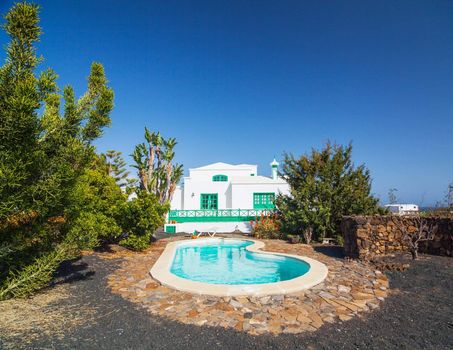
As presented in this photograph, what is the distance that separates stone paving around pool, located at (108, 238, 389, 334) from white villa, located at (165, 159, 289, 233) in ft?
38.5

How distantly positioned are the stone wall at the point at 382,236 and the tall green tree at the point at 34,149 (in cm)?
859

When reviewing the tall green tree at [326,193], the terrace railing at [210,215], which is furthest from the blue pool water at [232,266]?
the terrace railing at [210,215]

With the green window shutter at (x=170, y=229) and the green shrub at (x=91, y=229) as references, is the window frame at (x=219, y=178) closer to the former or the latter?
the green window shutter at (x=170, y=229)

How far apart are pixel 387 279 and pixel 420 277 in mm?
880

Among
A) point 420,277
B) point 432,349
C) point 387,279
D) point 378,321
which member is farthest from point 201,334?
point 420,277

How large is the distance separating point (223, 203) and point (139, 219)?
522 inches

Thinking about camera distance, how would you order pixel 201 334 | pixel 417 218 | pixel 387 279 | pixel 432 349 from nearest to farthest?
1. pixel 432 349
2. pixel 201 334
3. pixel 387 279
4. pixel 417 218

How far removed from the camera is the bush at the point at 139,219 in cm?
1056

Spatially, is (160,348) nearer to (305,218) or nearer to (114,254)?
(114,254)

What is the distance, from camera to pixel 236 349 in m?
3.67

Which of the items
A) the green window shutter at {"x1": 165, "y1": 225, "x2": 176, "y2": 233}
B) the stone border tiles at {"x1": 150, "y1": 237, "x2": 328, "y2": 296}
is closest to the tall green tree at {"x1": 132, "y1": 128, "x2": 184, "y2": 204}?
the green window shutter at {"x1": 165, "y1": 225, "x2": 176, "y2": 233}

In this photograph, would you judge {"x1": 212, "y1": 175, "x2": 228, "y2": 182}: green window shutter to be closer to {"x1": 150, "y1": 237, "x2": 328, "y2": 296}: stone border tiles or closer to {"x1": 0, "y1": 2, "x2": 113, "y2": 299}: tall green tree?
{"x1": 150, "y1": 237, "x2": 328, "y2": 296}: stone border tiles

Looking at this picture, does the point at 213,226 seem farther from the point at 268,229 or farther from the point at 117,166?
the point at 117,166

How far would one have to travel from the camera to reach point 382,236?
29.9 ft
